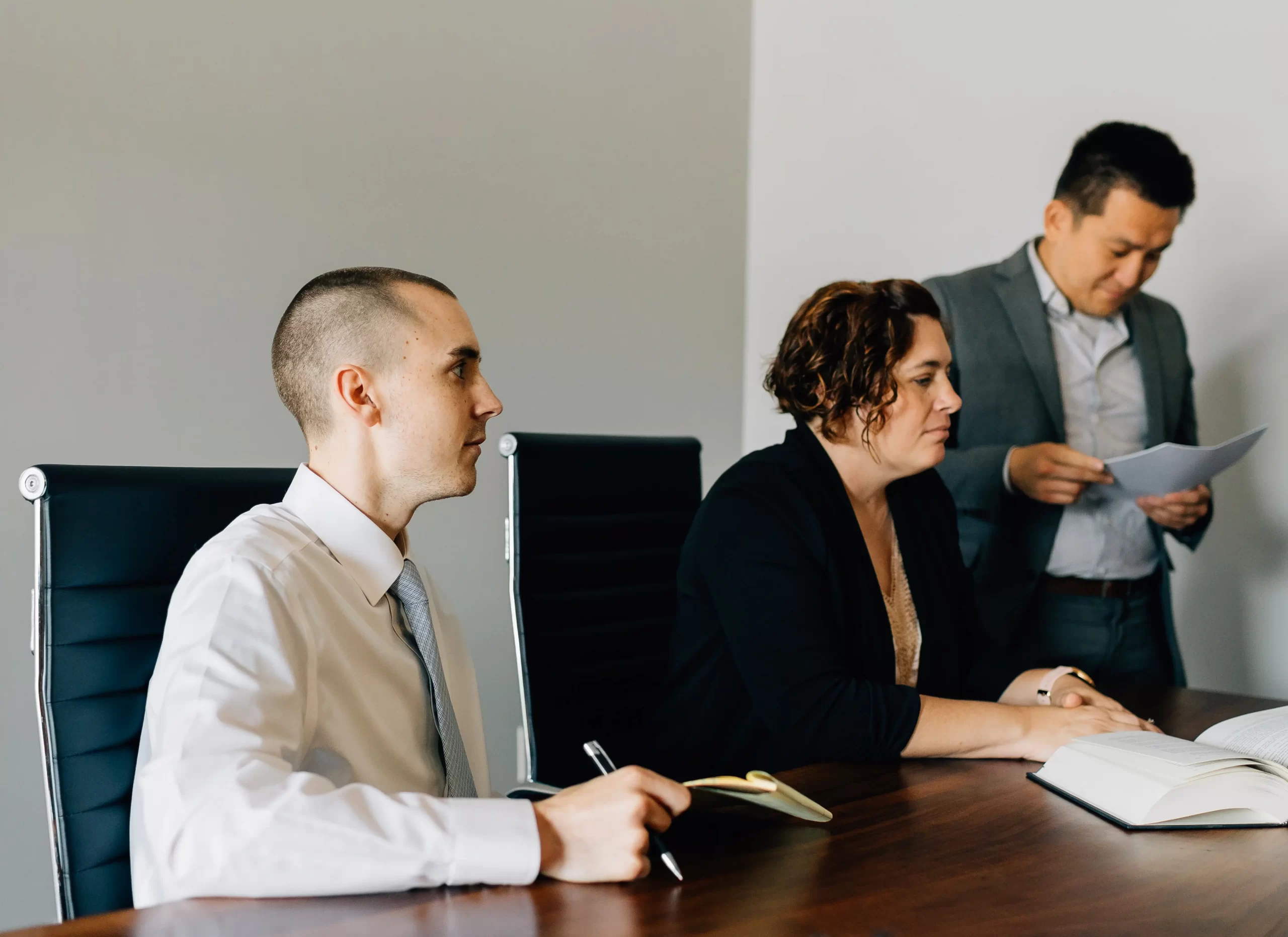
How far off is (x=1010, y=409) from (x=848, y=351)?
33.1 inches

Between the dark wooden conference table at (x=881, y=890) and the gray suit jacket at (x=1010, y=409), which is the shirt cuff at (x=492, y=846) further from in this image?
the gray suit jacket at (x=1010, y=409)

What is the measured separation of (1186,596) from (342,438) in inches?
99.2

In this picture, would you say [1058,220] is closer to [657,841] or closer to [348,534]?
[348,534]

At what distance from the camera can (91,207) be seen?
91.0 inches

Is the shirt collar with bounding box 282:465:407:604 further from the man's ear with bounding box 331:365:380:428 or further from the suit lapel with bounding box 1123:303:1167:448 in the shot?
the suit lapel with bounding box 1123:303:1167:448

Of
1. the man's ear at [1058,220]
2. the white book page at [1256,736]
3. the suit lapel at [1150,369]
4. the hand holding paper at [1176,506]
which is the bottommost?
the white book page at [1256,736]

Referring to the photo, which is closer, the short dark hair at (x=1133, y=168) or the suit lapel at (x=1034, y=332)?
the short dark hair at (x=1133, y=168)

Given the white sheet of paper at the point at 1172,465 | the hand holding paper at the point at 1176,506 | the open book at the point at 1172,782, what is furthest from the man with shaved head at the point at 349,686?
the hand holding paper at the point at 1176,506

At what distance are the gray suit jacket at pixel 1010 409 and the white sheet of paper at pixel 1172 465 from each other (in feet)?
0.78

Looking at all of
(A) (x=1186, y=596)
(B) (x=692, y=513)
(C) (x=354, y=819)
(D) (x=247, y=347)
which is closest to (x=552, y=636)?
(B) (x=692, y=513)

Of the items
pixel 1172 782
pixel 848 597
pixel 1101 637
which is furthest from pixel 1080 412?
pixel 1172 782

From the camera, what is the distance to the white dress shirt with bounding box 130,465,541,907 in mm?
859

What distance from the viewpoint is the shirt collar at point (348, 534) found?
1207 millimetres

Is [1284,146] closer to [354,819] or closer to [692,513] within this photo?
[692,513]
